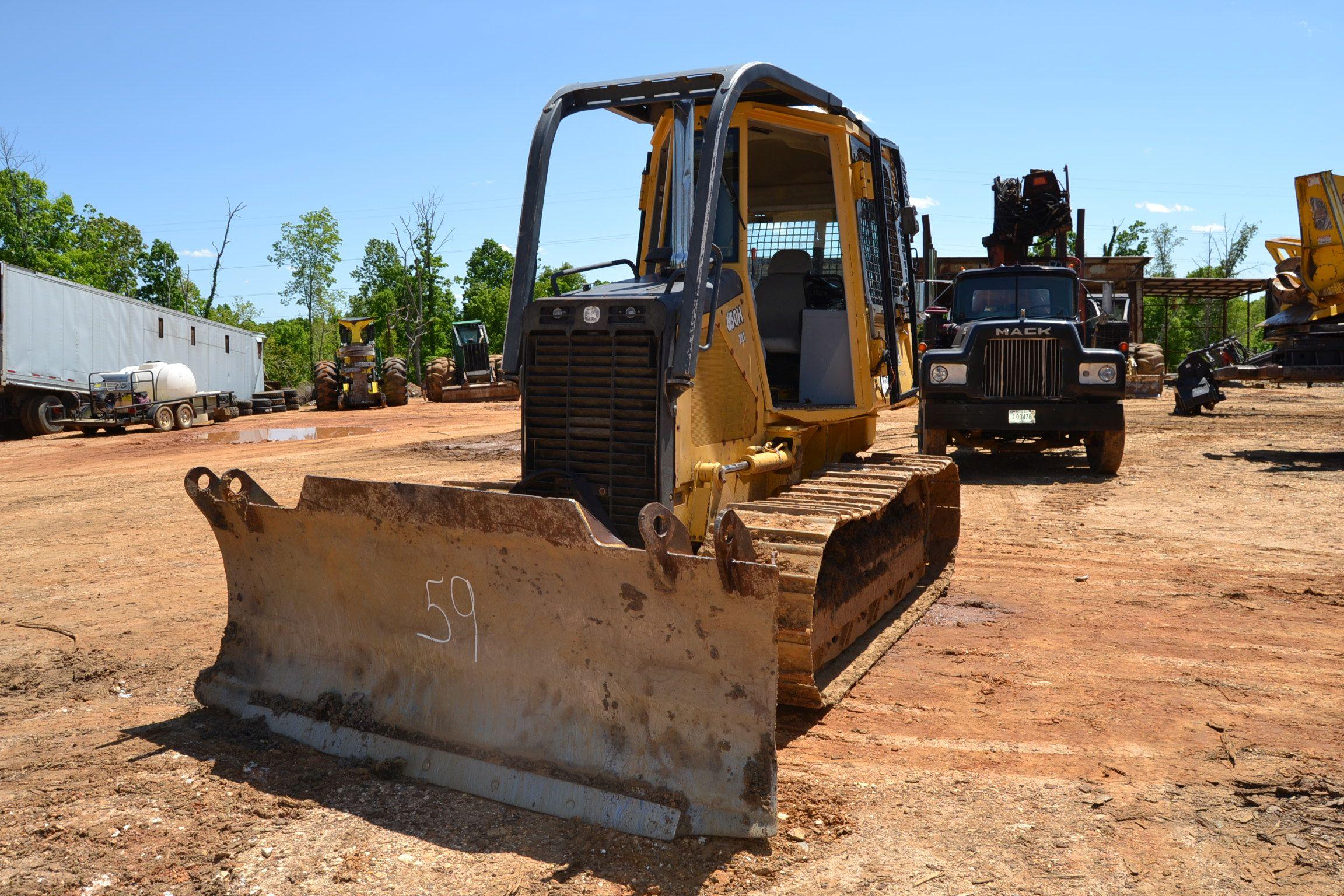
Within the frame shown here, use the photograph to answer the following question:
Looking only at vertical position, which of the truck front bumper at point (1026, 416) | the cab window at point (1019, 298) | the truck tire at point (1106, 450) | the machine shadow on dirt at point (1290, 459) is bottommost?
the machine shadow on dirt at point (1290, 459)

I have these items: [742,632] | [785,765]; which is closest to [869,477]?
[785,765]

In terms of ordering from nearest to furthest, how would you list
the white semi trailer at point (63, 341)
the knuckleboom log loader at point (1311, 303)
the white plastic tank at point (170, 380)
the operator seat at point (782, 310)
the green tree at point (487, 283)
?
the operator seat at point (782, 310)
the knuckleboom log loader at point (1311, 303)
the white semi trailer at point (63, 341)
the white plastic tank at point (170, 380)
the green tree at point (487, 283)

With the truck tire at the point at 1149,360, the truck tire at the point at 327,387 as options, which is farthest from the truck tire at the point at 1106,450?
the truck tire at the point at 327,387

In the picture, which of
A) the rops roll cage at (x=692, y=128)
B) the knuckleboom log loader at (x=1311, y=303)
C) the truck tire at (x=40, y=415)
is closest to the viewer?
the rops roll cage at (x=692, y=128)

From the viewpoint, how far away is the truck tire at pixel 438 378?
3306 centimetres

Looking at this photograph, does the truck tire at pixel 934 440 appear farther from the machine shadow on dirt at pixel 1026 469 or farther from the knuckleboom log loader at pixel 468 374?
the knuckleboom log loader at pixel 468 374

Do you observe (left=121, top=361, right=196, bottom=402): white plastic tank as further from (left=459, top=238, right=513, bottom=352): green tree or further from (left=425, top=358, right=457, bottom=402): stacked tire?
(left=459, top=238, right=513, bottom=352): green tree

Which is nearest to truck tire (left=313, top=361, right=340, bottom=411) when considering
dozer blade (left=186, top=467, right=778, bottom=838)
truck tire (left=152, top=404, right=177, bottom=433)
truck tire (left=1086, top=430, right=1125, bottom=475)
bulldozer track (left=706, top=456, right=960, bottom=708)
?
truck tire (left=152, top=404, right=177, bottom=433)

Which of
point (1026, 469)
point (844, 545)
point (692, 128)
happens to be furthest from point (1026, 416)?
point (692, 128)

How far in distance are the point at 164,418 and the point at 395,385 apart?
8.01m

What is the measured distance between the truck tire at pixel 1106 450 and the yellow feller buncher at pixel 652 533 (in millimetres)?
6111

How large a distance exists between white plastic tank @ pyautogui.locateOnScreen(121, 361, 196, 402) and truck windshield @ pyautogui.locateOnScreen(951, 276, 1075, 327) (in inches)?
774

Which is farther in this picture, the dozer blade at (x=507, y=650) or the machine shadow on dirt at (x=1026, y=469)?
the machine shadow on dirt at (x=1026, y=469)

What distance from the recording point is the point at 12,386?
73.0 ft
